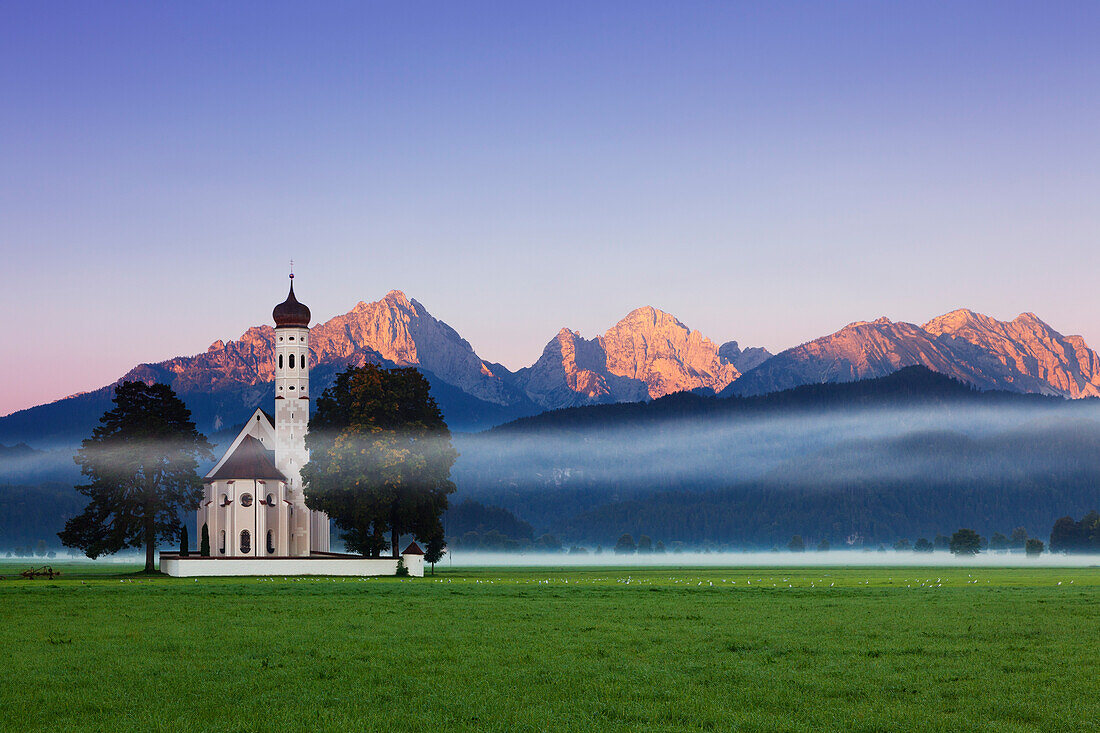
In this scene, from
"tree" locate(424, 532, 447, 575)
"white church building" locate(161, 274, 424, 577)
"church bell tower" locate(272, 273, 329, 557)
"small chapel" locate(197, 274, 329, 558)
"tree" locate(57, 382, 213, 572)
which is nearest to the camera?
"white church building" locate(161, 274, 424, 577)

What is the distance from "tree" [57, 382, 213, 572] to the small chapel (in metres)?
4.45

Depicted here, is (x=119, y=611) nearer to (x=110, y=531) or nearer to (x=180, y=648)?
(x=180, y=648)

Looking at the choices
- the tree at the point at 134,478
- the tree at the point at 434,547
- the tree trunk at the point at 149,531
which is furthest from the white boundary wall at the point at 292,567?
Answer: the tree at the point at 134,478

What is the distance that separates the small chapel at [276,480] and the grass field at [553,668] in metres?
66.4

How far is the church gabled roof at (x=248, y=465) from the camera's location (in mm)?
113250

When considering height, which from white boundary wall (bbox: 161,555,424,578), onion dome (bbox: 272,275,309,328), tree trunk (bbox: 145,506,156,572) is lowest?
white boundary wall (bbox: 161,555,424,578)

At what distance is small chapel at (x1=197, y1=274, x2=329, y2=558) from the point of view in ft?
365

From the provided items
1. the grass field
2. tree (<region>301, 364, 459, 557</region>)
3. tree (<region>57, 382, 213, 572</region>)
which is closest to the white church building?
tree (<region>57, 382, 213, 572</region>)

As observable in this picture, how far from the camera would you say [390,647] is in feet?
97.0

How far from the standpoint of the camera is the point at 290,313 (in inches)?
4882

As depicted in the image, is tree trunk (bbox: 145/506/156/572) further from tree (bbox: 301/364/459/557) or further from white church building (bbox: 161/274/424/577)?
tree (bbox: 301/364/459/557)

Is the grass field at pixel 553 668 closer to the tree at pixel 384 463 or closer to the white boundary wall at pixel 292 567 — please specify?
the white boundary wall at pixel 292 567

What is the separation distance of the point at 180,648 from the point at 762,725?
58.7 ft

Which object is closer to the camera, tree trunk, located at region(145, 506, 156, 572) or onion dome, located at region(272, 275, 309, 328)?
tree trunk, located at region(145, 506, 156, 572)
